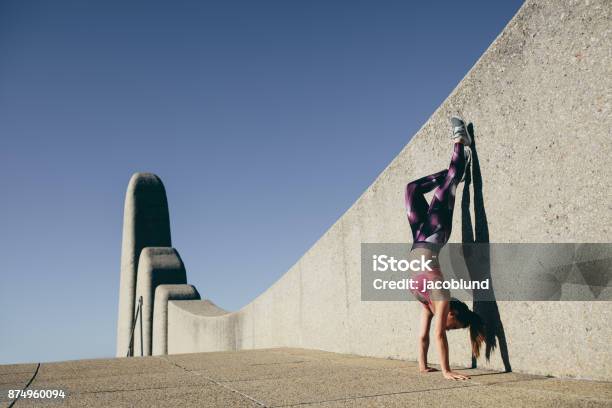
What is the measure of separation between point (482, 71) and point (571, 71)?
0.96m

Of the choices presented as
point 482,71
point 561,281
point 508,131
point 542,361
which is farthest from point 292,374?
point 482,71

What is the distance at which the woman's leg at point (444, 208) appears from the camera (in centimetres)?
441

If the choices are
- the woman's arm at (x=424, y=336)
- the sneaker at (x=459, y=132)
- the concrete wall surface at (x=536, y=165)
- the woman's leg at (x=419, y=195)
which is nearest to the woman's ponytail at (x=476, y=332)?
the concrete wall surface at (x=536, y=165)

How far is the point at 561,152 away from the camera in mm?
3711

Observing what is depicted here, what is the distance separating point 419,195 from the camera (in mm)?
4770

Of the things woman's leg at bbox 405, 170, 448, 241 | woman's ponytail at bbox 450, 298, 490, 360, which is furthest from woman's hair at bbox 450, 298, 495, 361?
woman's leg at bbox 405, 170, 448, 241

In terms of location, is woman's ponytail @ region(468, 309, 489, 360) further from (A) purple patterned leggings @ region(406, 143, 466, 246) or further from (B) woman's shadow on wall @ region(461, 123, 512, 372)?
(A) purple patterned leggings @ region(406, 143, 466, 246)

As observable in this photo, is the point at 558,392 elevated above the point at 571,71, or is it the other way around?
the point at 571,71

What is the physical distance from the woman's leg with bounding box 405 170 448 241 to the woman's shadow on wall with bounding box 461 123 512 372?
0.25m

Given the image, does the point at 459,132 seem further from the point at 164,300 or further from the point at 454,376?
the point at 164,300

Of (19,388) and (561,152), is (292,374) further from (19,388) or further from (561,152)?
(561,152)

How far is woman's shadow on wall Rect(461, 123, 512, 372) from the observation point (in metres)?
4.29

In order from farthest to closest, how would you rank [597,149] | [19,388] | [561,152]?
[19,388] < [561,152] < [597,149]

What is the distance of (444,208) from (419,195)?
0.35m
